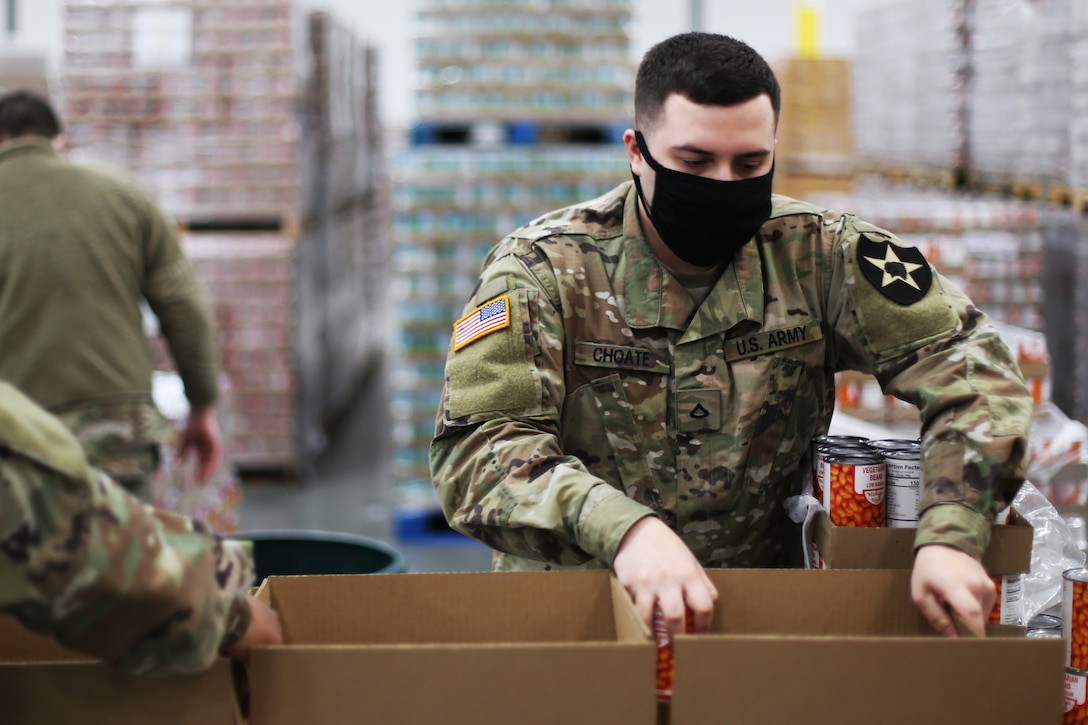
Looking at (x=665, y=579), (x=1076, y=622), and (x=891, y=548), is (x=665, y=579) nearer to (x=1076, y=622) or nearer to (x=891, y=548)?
(x=891, y=548)

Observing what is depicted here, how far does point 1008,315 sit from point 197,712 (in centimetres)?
560

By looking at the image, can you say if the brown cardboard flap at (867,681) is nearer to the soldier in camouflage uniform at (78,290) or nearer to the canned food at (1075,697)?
the canned food at (1075,697)

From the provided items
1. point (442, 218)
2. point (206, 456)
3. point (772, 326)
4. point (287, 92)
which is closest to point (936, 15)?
point (442, 218)

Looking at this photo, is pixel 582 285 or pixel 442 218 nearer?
pixel 582 285

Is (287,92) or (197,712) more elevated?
(287,92)

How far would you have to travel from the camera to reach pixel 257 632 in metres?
1.64

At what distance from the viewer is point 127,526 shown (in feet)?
4.70

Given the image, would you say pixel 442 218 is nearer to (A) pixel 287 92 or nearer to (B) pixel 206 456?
(A) pixel 287 92

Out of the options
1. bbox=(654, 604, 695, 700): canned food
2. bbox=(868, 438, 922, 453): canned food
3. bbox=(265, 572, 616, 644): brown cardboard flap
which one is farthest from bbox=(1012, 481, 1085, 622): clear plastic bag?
bbox=(265, 572, 616, 644): brown cardboard flap

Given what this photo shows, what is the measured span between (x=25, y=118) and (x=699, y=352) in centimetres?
273

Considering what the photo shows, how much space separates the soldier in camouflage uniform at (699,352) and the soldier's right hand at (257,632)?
20.4 inches

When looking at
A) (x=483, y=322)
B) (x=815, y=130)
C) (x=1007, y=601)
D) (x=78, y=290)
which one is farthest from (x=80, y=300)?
(x=815, y=130)

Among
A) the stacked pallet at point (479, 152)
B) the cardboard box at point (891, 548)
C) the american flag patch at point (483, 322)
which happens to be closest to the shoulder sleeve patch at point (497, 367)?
the american flag patch at point (483, 322)

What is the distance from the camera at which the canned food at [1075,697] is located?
72.6 inches
